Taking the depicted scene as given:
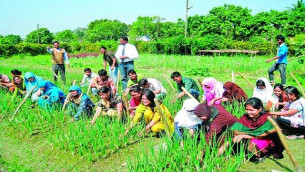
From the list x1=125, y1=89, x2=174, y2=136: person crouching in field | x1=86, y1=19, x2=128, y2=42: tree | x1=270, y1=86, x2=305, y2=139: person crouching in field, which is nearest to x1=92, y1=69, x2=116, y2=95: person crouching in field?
x1=125, y1=89, x2=174, y2=136: person crouching in field

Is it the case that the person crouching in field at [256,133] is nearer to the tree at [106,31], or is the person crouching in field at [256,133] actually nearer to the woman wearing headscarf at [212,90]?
the woman wearing headscarf at [212,90]

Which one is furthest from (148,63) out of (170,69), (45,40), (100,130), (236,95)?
(45,40)

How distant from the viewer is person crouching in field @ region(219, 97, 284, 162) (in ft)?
9.91

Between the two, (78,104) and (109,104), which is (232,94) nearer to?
(109,104)

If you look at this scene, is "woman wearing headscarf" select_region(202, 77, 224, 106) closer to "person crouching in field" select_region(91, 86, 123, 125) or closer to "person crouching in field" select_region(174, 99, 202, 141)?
"person crouching in field" select_region(174, 99, 202, 141)

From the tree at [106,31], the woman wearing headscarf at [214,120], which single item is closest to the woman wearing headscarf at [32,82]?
the woman wearing headscarf at [214,120]

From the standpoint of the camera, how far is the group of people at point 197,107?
3.11m

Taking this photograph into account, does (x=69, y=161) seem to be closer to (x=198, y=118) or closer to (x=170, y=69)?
(x=198, y=118)

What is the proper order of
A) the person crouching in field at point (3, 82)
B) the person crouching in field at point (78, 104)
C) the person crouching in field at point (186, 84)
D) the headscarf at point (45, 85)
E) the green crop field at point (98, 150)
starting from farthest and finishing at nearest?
the person crouching in field at point (3, 82) → the headscarf at point (45, 85) → the person crouching in field at point (186, 84) → the person crouching in field at point (78, 104) → the green crop field at point (98, 150)

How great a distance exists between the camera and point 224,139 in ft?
10.1

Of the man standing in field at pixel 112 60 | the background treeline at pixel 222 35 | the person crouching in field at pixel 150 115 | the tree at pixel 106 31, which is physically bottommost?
the person crouching in field at pixel 150 115

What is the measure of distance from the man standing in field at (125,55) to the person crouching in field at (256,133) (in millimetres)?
3995

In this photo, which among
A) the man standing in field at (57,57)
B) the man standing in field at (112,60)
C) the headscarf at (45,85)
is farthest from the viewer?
the man standing in field at (57,57)

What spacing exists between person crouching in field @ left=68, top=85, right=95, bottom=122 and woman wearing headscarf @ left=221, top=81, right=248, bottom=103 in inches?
93.6
